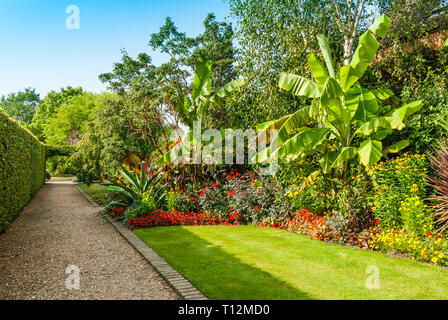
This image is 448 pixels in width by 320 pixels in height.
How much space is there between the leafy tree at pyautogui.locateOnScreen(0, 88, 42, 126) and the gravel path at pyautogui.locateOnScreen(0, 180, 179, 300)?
8509 cm

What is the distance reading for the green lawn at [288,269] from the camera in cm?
436

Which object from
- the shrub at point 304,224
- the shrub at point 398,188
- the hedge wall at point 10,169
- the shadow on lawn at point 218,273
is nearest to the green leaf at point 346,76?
the shrub at point 398,188

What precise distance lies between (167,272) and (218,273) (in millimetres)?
794

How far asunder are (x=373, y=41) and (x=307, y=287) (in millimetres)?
5393

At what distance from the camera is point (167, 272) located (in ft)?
17.2

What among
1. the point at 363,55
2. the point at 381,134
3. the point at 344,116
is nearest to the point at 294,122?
the point at 344,116

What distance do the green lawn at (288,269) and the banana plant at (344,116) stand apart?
1.95 m

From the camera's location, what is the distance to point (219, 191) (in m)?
10.6

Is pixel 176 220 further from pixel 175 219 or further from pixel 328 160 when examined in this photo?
pixel 328 160

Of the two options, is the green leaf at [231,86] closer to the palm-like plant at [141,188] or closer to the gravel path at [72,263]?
the palm-like plant at [141,188]

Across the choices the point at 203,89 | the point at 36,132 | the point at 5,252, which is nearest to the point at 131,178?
the point at 203,89

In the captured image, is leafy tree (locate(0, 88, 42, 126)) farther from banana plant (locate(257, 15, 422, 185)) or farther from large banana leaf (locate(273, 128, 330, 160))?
large banana leaf (locate(273, 128, 330, 160))

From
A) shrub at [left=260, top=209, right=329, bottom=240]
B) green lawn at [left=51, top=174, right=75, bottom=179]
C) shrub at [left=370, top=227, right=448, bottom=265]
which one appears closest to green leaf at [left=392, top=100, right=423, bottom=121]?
shrub at [left=370, top=227, right=448, bottom=265]
